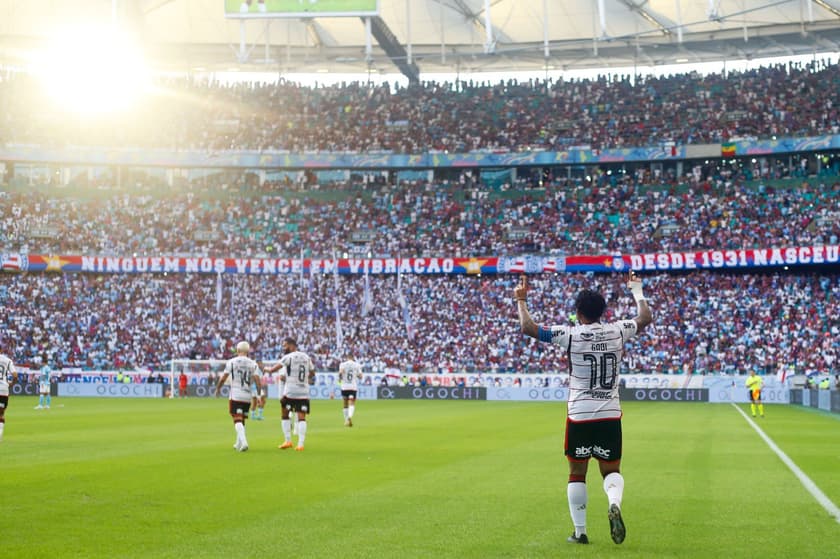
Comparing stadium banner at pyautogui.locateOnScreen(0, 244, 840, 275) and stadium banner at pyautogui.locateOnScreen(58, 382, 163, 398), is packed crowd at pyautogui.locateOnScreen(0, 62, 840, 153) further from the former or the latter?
stadium banner at pyautogui.locateOnScreen(58, 382, 163, 398)

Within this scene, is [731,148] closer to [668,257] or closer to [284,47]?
[668,257]

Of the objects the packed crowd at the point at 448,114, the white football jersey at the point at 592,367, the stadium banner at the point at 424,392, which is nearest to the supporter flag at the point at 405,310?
the stadium banner at the point at 424,392

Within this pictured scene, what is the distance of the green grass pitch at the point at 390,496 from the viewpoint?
9.78 m

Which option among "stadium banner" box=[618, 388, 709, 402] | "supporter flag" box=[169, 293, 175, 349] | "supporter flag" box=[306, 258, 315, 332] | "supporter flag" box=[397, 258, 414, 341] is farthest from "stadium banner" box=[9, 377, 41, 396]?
"stadium banner" box=[618, 388, 709, 402]

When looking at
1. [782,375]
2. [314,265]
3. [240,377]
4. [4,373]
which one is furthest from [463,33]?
[240,377]

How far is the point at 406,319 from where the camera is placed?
6638 cm

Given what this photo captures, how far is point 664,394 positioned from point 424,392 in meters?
13.4

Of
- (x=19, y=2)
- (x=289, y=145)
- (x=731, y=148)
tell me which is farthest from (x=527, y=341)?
(x=19, y=2)

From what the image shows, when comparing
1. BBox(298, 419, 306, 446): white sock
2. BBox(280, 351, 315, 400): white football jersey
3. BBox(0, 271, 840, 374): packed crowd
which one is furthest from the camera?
BBox(0, 271, 840, 374): packed crowd

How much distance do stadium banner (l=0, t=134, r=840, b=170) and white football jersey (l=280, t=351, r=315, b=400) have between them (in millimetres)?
54845

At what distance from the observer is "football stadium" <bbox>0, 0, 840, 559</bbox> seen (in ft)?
191

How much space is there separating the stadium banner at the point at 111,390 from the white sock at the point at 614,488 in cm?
5161

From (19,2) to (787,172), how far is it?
55687 mm

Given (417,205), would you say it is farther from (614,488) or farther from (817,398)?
(614,488)
